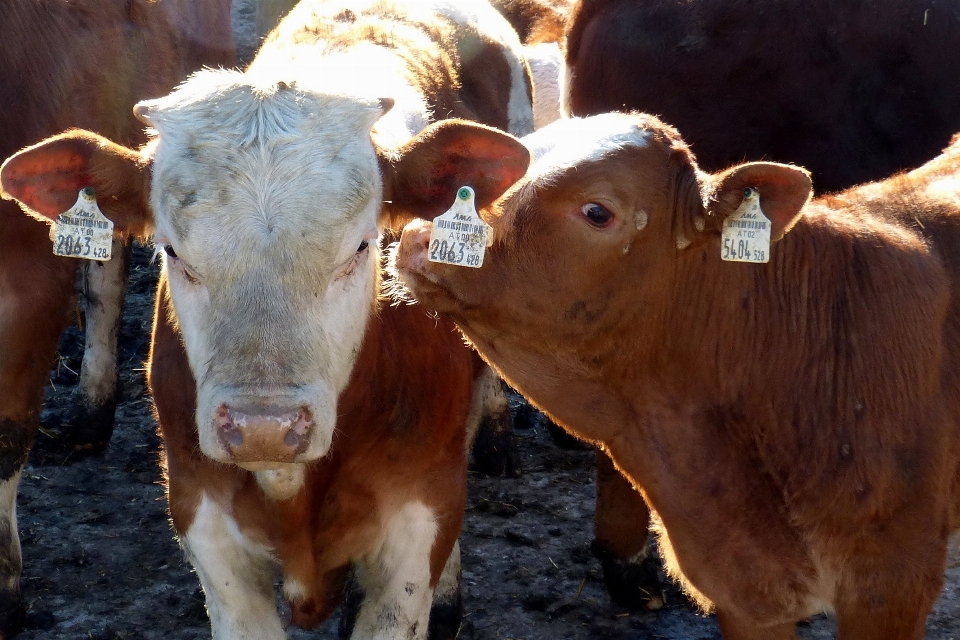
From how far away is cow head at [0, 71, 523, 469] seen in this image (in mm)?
3258

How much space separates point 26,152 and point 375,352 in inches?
51.9

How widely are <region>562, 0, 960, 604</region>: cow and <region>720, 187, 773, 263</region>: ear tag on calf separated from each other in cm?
245

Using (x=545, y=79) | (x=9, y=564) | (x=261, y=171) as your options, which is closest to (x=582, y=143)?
(x=261, y=171)

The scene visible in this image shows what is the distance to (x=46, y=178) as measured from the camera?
146 inches

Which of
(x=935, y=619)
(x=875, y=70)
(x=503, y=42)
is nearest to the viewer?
(x=935, y=619)

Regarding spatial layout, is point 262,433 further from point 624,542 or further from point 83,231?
point 624,542

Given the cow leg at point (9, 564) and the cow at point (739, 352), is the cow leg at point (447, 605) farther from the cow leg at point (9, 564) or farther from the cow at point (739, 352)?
the cow leg at point (9, 564)

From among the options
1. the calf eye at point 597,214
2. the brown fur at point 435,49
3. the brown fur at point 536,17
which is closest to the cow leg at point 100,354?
the brown fur at point 435,49

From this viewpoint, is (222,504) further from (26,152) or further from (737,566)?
(737,566)

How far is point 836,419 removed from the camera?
376 centimetres

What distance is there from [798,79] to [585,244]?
2.87 m

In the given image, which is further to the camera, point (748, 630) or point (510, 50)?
point (510, 50)

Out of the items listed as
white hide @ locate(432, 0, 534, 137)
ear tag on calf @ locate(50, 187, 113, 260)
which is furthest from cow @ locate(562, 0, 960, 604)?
ear tag on calf @ locate(50, 187, 113, 260)

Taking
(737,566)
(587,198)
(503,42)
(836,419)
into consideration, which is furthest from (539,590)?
(503,42)
